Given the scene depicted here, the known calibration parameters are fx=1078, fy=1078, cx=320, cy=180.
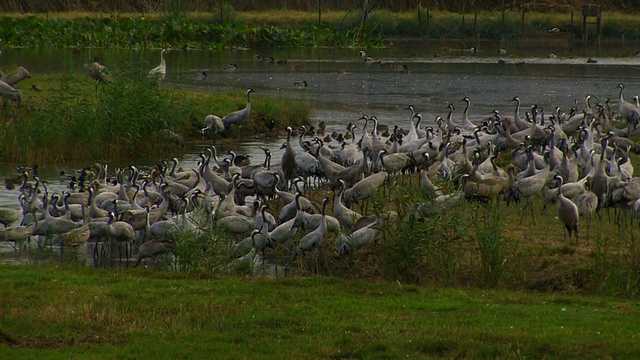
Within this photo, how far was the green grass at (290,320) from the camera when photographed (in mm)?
7461

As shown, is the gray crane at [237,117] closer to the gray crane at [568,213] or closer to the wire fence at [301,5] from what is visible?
the gray crane at [568,213]

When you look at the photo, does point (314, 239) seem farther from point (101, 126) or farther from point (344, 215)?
point (101, 126)

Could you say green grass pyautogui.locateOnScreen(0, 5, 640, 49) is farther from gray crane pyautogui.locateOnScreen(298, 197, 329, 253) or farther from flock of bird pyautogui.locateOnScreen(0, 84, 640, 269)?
gray crane pyautogui.locateOnScreen(298, 197, 329, 253)

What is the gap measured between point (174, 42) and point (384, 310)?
127 ft

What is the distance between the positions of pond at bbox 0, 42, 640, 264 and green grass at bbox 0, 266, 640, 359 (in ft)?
29.0

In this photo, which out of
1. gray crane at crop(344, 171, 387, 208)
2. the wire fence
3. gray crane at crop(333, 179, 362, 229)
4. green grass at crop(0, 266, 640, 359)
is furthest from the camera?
the wire fence

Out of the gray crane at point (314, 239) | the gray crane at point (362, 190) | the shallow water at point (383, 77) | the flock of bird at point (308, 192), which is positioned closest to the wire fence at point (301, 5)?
the shallow water at point (383, 77)

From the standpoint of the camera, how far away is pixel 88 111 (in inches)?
733

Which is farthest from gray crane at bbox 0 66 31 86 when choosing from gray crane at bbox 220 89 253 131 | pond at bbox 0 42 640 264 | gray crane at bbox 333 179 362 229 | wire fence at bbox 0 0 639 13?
wire fence at bbox 0 0 639 13

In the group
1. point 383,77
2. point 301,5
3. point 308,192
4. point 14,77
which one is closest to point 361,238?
point 308,192

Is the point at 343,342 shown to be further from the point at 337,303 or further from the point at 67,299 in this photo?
→ the point at 67,299

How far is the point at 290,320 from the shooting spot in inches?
324

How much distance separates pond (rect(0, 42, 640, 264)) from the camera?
2711 centimetres

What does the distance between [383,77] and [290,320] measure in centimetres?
2927
